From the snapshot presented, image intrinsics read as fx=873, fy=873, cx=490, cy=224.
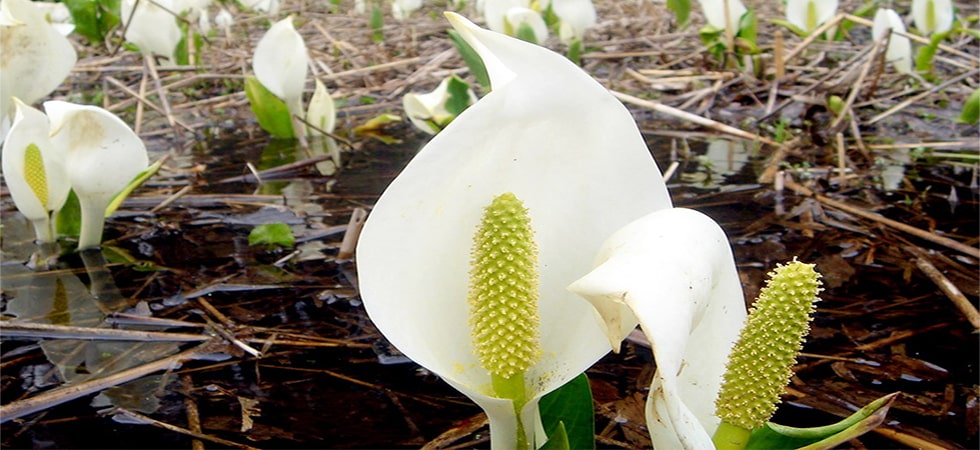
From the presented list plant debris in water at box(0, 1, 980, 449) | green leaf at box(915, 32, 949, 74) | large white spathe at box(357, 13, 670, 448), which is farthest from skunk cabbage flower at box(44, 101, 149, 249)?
green leaf at box(915, 32, 949, 74)

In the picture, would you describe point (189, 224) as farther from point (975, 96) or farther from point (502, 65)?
point (975, 96)

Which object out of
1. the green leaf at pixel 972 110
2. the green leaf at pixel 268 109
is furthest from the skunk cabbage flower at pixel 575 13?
the green leaf at pixel 972 110

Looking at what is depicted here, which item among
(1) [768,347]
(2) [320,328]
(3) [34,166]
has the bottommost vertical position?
(2) [320,328]

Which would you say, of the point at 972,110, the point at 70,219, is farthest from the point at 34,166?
the point at 972,110

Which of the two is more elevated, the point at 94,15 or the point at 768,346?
the point at 768,346

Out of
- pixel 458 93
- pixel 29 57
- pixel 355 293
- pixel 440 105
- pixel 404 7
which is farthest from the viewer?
pixel 404 7

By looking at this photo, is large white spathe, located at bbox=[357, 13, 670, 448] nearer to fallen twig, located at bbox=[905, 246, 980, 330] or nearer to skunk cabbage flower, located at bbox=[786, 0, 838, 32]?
fallen twig, located at bbox=[905, 246, 980, 330]

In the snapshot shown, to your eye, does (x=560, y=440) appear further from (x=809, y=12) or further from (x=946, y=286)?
(x=809, y=12)
